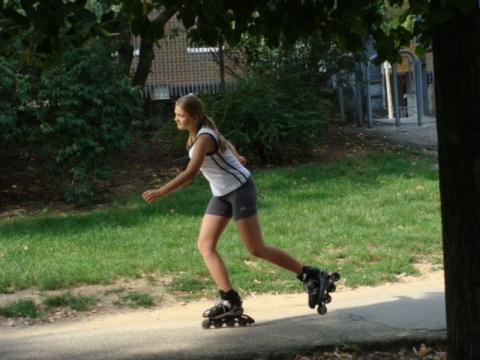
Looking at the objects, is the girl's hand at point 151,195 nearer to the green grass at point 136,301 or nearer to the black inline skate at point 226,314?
the black inline skate at point 226,314

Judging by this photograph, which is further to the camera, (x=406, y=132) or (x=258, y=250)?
(x=406, y=132)

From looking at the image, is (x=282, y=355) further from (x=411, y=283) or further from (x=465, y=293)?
(x=411, y=283)

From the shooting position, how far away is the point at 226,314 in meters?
6.84

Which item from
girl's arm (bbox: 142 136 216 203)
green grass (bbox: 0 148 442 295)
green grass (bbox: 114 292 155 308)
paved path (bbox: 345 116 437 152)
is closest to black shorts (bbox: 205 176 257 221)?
girl's arm (bbox: 142 136 216 203)

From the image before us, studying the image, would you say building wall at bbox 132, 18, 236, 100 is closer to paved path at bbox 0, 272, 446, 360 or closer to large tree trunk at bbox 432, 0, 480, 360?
paved path at bbox 0, 272, 446, 360

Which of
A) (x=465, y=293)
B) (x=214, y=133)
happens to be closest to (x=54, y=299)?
(x=214, y=133)

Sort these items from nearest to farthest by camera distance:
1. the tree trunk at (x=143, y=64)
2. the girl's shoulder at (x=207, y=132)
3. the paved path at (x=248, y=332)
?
the paved path at (x=248, y=332)
the girl's shoulder at (x=207, y=132)
the tree trunk at (x=143, y=64)

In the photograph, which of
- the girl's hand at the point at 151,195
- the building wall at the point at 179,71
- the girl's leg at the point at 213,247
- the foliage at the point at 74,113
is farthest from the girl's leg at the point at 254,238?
the building wall at the point at 179,71

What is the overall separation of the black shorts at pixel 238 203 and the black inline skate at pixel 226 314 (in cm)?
59

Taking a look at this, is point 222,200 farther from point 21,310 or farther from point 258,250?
point 21,310

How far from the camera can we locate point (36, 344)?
6.66 m

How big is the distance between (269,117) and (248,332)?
8.63 meters

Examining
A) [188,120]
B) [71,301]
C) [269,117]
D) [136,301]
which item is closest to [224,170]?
[188,120]

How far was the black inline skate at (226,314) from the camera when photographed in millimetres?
6824
